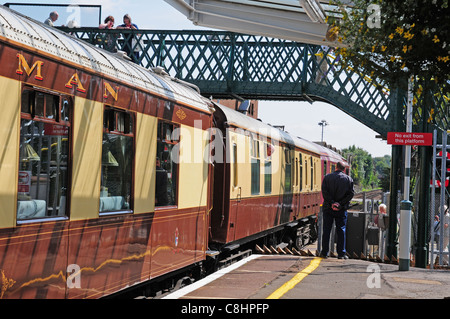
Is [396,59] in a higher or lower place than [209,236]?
higher

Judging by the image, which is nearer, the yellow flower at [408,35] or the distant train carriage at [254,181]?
the yellow flower at [408,35]

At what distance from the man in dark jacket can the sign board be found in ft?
3.65

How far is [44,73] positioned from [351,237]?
431 inches

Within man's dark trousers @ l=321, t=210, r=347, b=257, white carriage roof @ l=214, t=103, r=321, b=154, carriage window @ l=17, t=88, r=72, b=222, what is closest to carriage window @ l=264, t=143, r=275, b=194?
white carriage roof @ l=214, t=103, r=321, b=154

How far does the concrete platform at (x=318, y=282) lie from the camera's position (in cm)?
816

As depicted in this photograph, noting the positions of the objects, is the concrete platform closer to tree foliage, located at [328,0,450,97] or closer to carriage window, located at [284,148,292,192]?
tree foliage, located at [328,0,450,97]

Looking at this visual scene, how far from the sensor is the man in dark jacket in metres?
12.2

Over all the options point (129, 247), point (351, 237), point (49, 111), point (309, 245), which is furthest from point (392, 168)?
point (49, 111)

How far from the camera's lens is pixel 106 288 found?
689cm

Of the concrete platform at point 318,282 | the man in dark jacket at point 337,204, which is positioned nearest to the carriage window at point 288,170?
the man in dark jacket at point 337,204

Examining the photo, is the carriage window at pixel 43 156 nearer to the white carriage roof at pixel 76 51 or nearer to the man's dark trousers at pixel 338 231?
the white carriage roof at pixel 76 51

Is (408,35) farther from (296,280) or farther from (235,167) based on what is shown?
(235,167)

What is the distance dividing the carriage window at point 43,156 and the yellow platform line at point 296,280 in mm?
3034

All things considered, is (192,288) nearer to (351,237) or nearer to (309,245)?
(351,237)
